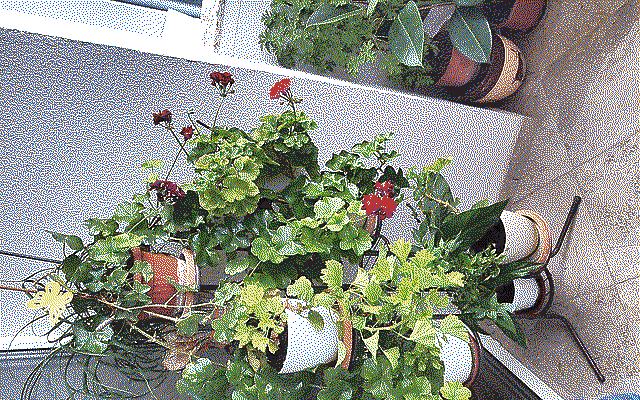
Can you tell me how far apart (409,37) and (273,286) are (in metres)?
0.75

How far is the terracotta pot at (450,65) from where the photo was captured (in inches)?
76.3

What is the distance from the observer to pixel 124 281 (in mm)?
1261

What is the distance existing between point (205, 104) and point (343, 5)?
1.65 feet

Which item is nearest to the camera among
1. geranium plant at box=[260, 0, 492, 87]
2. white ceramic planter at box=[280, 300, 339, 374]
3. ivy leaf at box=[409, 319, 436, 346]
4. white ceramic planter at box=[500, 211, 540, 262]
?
ivy leaf at box=[409, 319, 436, 346]

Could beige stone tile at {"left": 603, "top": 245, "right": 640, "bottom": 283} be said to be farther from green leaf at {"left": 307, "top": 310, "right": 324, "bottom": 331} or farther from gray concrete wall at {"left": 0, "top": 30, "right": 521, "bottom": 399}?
green leaf at {"left": 307, "top": 310, "right": 324, "bottom": 331}

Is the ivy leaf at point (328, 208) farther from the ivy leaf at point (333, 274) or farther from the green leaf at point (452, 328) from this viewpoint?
the green leaf at point (452, 328)

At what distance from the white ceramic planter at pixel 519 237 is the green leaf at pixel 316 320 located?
27.8 inches

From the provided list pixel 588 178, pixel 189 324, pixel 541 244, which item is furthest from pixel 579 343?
pixel 189 324

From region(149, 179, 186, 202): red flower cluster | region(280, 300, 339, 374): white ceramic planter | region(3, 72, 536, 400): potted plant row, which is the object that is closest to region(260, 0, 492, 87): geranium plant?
region(3, 72, 536, 400): potted plant row

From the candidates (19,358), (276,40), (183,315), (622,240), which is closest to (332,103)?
(276,40)

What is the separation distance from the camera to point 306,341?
1269 millimetres

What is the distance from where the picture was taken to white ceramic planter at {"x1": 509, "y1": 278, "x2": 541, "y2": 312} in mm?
1747

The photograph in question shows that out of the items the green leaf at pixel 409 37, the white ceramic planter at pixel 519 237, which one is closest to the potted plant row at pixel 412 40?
the green leaf at pixel 409 37

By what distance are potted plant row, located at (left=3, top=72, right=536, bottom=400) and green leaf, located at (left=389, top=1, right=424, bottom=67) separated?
0.28m
